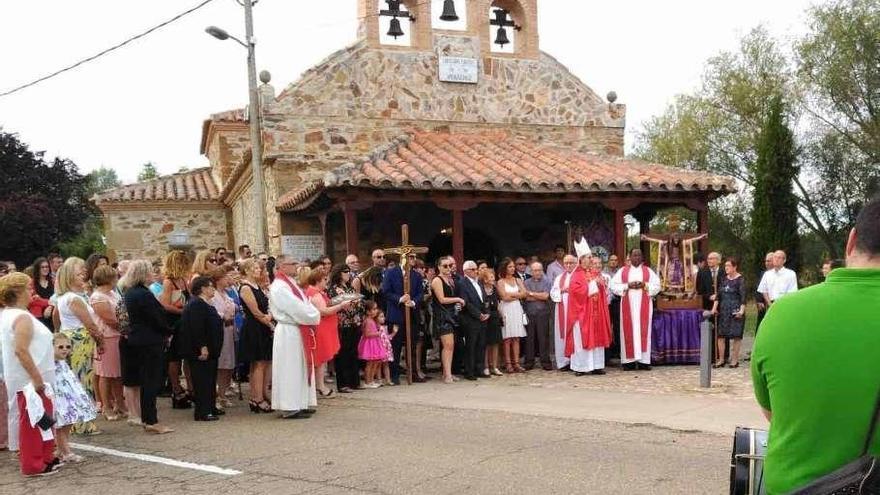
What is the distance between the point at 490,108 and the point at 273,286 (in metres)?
9.08

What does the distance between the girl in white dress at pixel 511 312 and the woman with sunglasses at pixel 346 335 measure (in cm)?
245

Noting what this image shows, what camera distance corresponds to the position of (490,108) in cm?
1653

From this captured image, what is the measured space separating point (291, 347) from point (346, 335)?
191cm

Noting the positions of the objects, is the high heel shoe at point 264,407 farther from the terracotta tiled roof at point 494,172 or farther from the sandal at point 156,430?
the terracotta tiled roof at point 494,172

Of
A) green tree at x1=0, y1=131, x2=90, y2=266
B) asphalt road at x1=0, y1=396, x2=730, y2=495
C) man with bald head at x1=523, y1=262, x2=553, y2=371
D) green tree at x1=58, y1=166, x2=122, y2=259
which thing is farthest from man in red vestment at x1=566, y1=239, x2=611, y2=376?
green tree at x1=0, y1=131, x2=90, y2=266

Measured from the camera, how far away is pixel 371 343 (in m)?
10.8

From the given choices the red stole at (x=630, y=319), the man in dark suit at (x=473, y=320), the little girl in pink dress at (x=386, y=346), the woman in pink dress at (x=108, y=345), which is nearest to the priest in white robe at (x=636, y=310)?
the red stole at (x=630, y=319)

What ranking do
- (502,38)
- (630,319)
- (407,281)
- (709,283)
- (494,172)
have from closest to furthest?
(407,281), (630,319), (709,283), (494,172), (502,38)

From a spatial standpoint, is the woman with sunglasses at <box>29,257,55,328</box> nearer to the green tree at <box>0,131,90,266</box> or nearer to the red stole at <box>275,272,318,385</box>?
the red stole at <box>275,272,318,385</box>

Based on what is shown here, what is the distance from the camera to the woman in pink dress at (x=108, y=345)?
807cm

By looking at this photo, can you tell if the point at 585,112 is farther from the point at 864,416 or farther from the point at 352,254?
the point at 864,416

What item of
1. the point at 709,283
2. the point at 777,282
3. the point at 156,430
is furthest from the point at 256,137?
the point at 777,282

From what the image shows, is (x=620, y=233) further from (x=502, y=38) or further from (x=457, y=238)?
(x=502, y=38)

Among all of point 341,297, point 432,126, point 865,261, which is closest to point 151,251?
point 432,126
